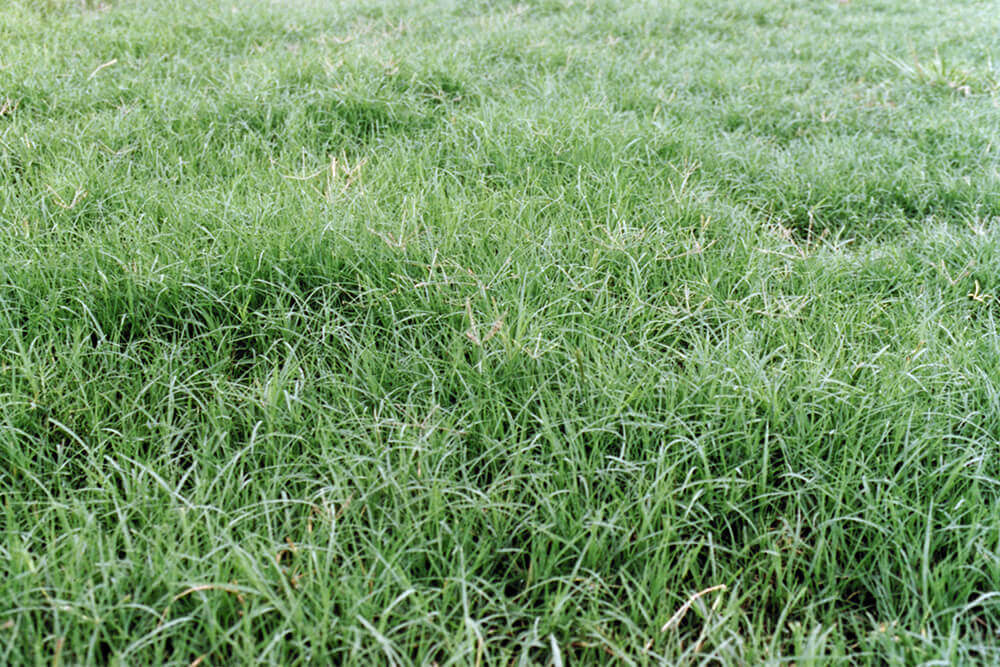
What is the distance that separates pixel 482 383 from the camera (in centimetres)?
162

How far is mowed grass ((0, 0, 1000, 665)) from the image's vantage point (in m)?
1.19

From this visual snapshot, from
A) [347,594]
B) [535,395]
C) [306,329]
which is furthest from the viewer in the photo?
[306,329]

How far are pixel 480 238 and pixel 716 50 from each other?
11.4 feet

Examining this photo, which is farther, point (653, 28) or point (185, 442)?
point (653, 28)

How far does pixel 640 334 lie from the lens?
6.13ft

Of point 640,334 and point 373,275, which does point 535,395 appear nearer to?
point 640,334

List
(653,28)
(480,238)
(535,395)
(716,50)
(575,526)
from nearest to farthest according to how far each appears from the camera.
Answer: (575,526) → (535,395) → (480,238) → (716,50) → (653,28)

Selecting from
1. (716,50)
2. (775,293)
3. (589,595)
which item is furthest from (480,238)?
(716,50)

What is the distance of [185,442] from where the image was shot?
149 cm

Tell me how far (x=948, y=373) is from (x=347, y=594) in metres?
1.46

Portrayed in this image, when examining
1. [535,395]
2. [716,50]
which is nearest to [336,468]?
[535,395]

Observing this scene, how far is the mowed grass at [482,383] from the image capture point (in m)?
1.19

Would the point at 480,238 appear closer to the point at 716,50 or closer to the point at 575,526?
the point at 575,526

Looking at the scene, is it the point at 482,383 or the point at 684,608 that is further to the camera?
the point at 482,383
